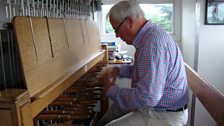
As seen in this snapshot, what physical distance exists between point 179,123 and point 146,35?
488mm

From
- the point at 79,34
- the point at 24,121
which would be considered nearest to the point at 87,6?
the point at 79,34

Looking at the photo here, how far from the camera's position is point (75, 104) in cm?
97

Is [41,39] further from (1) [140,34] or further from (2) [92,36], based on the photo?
(2) [92,36]

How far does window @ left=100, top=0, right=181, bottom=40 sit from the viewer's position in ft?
10.1

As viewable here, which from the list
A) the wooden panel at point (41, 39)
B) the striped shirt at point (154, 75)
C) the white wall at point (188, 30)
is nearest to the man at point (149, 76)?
the striped shirt at point (154, 75)

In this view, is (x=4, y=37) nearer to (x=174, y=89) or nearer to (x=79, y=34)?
(x=79, y=34)

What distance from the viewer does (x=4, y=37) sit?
2.71ft

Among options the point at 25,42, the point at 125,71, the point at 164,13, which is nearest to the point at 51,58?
the point at 25,42

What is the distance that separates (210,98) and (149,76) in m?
0.31

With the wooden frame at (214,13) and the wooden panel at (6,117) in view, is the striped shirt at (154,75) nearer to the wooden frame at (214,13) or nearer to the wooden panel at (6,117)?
the wooden panel at (6,117)

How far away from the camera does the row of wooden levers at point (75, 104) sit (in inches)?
33.5

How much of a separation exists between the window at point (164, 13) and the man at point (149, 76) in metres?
1.97

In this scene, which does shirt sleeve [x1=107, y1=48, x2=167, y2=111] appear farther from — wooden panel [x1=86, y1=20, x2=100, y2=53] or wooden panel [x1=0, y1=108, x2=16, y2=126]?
wooden panel [x1=86, y1=20, x2=100, y2=53]

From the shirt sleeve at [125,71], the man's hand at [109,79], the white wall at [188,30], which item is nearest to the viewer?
the man's hand at [109,79]
